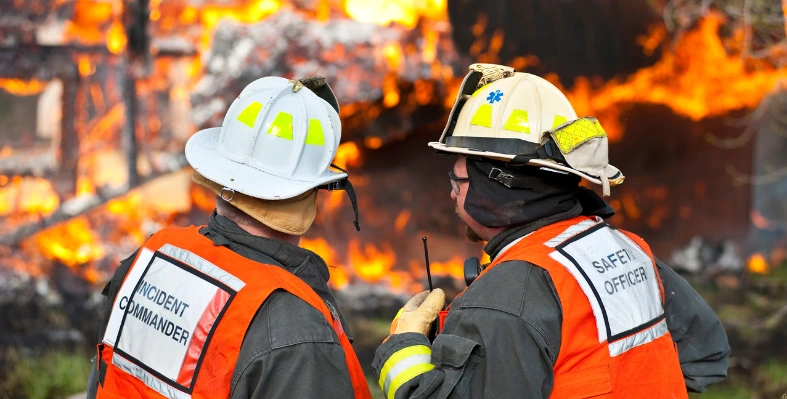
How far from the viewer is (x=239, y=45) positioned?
6.37 metres

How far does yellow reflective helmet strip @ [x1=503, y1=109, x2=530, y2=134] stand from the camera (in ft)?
8.64

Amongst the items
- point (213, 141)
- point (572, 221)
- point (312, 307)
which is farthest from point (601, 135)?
point (213, 141)

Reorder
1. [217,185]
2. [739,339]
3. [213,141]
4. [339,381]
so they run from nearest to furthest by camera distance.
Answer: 1. [339,381]
2. [217,185]
3. [213,141]
4. [739,339]

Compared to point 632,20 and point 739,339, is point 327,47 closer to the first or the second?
point 632,20

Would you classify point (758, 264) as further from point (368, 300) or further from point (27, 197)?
point (27, 197)

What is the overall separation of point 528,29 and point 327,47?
176cm

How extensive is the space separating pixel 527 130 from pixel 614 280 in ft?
1.98

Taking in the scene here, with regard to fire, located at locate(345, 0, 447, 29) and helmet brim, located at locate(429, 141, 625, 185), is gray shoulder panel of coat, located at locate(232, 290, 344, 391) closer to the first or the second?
helmet brim, located at locate(429, 141, 625, 185)

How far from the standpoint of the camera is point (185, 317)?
218 centimetres

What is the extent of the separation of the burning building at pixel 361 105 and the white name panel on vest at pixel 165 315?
4.16 m

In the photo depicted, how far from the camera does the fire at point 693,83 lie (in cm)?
650

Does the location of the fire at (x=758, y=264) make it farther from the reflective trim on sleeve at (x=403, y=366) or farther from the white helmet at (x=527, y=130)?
the reflective trim on sleeve at (x=403, y=366)

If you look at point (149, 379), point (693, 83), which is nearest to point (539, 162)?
point (149, 379)

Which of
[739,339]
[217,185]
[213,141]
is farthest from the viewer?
[739,339]
